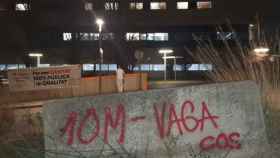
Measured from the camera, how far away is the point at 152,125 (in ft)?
12.8

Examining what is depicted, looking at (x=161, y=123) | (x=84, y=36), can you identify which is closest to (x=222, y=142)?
(x=161, y=123)

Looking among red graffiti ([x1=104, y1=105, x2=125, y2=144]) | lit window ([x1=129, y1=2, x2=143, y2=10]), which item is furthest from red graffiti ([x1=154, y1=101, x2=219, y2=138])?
lit window ([x1=129, y1=2, x2=143, y2=10])

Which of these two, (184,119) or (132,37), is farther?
(132,37)

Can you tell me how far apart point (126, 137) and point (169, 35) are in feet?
144

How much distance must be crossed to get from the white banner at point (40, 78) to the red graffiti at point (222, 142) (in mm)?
10373

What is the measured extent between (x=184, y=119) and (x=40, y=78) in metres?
11.0

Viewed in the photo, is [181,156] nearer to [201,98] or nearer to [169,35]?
[201,98]

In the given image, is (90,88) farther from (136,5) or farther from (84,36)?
(136,5)

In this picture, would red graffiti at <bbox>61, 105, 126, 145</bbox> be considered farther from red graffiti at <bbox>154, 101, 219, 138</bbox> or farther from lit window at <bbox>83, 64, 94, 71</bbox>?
lit window at <bbox>83, 64, 94, 71</bbox>

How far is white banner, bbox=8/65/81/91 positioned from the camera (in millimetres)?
13734

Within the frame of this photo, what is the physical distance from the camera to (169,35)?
155 ft

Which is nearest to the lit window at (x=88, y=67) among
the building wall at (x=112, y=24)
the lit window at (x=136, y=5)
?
the building wall at (x=112, y=24)

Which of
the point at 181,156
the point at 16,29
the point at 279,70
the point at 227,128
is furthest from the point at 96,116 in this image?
the point at 16,29

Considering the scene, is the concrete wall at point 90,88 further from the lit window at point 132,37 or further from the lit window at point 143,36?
the lit window at point 143,36
